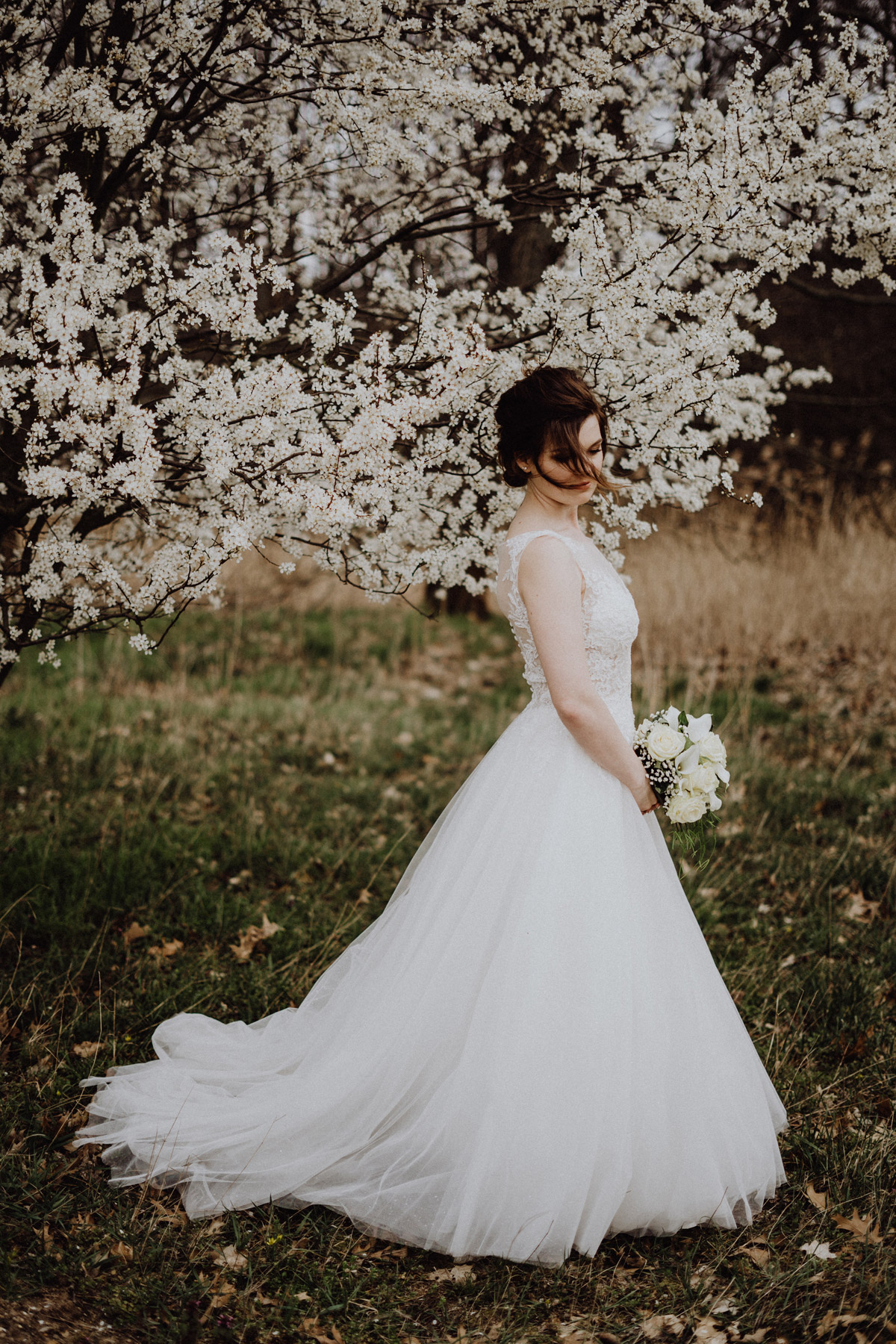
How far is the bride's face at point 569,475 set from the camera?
2787 millimetres

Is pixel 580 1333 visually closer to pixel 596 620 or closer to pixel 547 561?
pixel 596 620

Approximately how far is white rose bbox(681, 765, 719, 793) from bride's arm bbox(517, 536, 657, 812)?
22 cm

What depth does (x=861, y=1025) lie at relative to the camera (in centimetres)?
381

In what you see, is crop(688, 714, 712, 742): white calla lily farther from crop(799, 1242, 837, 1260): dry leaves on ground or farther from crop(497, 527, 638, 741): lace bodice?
crop(799, 1242, 837, 1260): dry leaves on ground

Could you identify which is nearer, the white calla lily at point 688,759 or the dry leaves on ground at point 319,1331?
the dry leaves on ground at point 319,1331

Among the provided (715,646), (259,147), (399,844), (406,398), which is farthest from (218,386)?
(715,646)

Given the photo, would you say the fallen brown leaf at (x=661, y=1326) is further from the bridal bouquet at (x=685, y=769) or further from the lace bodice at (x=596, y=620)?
the lace bodice at (x=596, y=620)

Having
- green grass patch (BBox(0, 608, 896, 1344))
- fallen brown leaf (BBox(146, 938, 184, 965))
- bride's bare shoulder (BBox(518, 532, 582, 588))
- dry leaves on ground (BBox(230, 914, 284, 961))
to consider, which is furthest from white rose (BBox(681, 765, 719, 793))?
fallen brown leaf (BBox(146, 938, 184, 965))

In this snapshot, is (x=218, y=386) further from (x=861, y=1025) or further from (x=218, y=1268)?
(x=861, y=1025)

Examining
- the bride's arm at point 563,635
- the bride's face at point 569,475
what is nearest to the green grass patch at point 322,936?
the bride's arm at point 563,635

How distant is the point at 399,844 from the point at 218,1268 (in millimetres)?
2856

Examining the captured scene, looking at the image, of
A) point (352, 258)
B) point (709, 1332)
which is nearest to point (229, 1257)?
point (709, 1332)

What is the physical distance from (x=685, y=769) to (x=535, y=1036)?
839mm

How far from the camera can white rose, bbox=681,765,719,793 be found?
275cm
